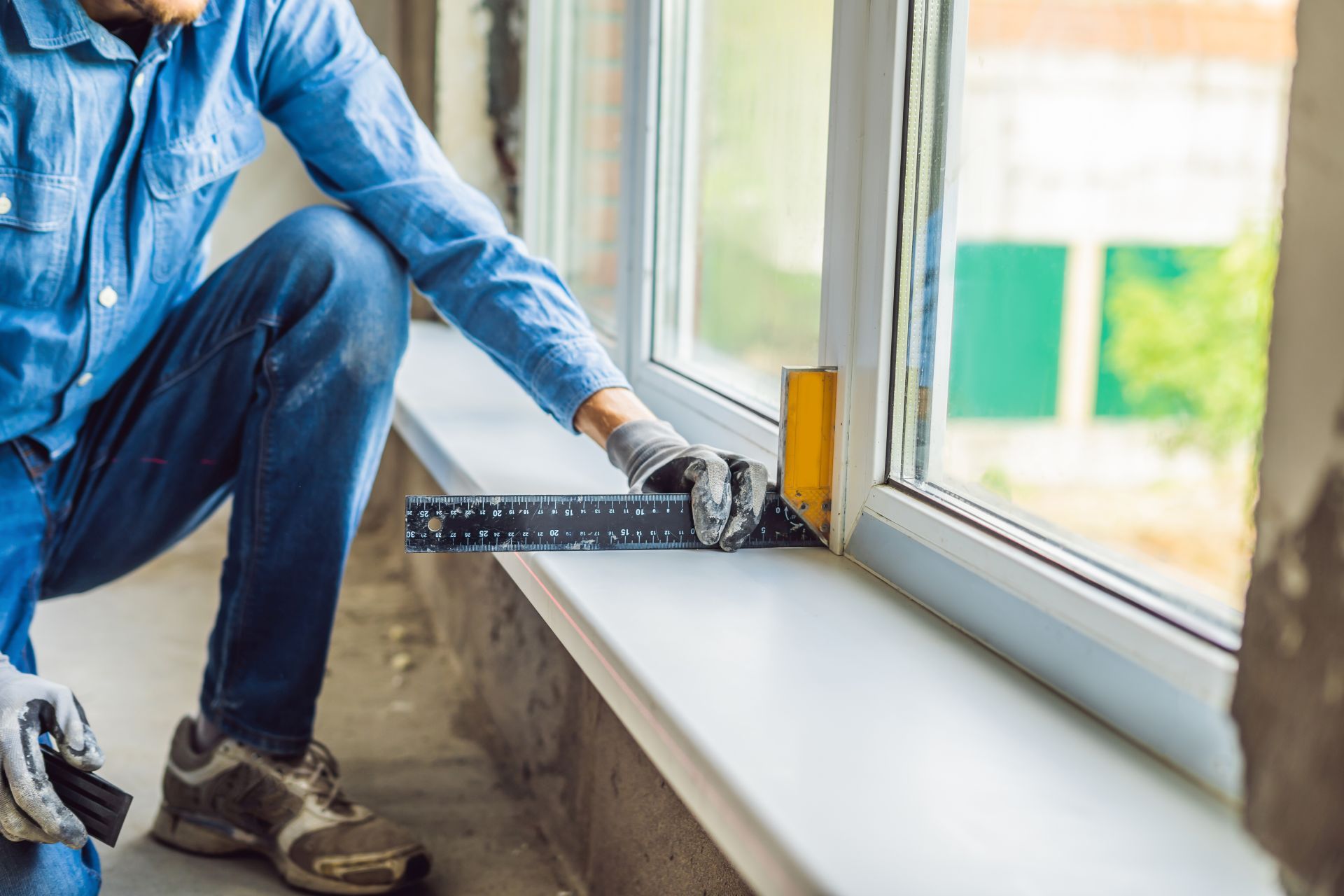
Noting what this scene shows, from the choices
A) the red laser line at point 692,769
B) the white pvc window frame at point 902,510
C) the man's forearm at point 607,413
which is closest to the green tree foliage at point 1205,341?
the white pvc window frame at point 902,510

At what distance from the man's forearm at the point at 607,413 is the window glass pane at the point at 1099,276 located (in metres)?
0.31

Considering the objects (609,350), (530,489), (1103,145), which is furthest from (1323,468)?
(609,350)

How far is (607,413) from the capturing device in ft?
4.50

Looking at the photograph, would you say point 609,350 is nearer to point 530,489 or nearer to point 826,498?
point 530,489

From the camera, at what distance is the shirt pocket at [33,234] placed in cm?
134

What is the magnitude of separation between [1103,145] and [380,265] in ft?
2.96

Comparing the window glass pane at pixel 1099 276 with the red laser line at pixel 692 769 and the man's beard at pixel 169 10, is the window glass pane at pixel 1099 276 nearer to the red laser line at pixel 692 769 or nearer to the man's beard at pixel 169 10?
the red laser line at pixel 692 769

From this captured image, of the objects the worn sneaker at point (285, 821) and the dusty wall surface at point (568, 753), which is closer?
the dusty wall surface at point (568, 753)

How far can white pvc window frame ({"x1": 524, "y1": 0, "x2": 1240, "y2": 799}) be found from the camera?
2.70ft

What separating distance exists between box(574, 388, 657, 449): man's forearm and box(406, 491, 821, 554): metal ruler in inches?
4.9

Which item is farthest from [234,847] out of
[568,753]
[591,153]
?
[591,153]

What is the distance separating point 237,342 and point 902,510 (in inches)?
32.8

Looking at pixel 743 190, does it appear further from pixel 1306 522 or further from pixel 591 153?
pixel 1306 522

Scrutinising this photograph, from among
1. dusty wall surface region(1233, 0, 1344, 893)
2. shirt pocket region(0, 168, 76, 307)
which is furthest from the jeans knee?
dusty wall surface region(1233, 0, 1344, 893)
